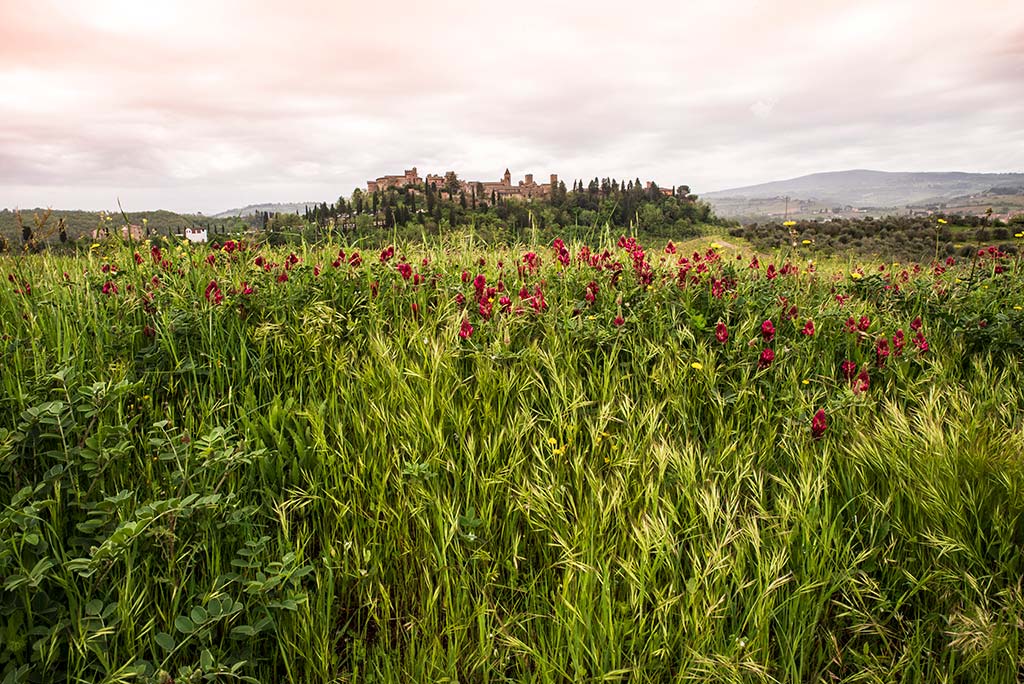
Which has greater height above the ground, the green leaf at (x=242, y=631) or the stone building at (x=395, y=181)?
the stone building at (x=395, y=181)

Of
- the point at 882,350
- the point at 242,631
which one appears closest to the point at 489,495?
the point at 242,631

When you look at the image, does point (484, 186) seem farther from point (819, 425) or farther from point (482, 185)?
point (819, 425)

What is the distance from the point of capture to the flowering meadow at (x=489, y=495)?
1.66 metres

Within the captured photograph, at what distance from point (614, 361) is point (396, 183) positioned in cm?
9836

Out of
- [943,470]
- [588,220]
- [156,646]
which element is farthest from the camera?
[588,220]

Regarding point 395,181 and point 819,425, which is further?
point 395,181

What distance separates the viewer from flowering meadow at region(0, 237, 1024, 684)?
1.66 meters

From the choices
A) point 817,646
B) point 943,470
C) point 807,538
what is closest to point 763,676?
point 817,646

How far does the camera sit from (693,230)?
5569 cm

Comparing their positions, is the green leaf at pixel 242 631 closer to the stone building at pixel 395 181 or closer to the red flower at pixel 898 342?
the red flower at pixel 898 342

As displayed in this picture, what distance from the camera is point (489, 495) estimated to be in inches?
86.6

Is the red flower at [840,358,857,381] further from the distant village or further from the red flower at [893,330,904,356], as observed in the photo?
the distant village

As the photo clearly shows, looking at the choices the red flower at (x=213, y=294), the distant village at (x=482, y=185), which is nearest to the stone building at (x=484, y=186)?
the distant village at (x=482, y=185)

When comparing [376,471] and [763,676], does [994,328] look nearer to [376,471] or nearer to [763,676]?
[763,676]
